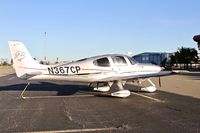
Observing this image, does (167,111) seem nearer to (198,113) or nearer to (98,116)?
(198,113)

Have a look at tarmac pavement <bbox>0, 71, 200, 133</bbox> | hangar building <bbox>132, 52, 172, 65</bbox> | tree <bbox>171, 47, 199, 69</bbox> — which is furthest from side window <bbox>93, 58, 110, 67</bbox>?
tree <bbox>171, 47, 199, 69</bbox>

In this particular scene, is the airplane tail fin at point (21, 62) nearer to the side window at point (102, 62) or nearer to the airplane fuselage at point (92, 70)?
the airplane fuselage at point (92, 70)

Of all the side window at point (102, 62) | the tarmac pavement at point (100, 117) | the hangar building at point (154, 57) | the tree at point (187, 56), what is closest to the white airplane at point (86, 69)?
the side window at point (102, 62)

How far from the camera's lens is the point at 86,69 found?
1800 centimetres

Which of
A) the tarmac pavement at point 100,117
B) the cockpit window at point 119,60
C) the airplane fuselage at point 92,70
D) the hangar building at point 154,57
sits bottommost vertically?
the tarmac pavement at point 100,117

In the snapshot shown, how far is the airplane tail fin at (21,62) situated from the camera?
18.2 metres

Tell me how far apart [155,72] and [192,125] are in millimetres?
9739

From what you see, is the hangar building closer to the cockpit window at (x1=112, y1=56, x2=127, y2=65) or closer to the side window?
the cockpit window at (x1=112, y1=56, x2=127, y2=65)

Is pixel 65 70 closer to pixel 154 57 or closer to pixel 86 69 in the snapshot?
pixel 86 69

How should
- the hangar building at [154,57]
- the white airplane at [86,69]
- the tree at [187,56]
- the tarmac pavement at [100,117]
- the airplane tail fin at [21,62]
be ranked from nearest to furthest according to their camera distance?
the tarmac pavement at [100,117] → the white airplane at [86,69] → the airplane tail fin at [21,62] → the hangar building at [154,57] → the tree at [187,56]

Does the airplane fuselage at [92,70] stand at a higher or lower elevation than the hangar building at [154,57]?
lower

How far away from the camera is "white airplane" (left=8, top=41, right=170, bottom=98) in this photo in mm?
17922

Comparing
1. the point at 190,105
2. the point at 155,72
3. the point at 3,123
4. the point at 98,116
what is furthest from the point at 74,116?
the point at 155,72

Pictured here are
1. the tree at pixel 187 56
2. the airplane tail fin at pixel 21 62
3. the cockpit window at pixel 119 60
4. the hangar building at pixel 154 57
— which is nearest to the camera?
the airplane tail fin at pixel 21 62
